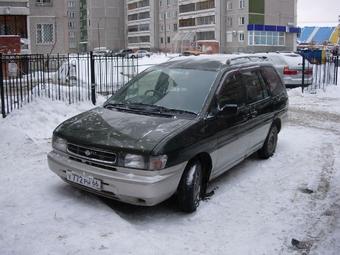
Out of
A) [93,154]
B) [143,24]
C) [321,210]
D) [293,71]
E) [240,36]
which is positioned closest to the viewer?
[93,154]

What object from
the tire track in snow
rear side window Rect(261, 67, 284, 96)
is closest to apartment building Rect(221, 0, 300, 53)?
rear side window Rect(261, 67, 284, 96)

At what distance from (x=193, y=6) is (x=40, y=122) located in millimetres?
84829

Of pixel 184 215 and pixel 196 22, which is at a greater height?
pixel 196 22

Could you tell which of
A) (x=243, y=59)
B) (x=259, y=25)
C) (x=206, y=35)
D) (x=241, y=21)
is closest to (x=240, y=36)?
(x=241, y=21)

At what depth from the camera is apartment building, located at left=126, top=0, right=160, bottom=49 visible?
A: 10662 cm

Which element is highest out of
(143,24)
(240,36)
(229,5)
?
(229,5)

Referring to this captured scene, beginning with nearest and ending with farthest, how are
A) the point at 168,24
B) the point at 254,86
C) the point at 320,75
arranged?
the point at 254,86, the point at 320,75, the point at 168,24

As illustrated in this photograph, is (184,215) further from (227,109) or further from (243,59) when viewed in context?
(243,59)

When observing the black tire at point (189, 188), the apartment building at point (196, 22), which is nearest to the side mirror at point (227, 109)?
the black tire at point (189, 188)

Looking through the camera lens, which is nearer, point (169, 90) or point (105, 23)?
point (169, 90)

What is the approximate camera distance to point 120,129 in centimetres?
548

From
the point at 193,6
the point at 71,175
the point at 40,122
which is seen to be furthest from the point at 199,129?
the point at 193,6

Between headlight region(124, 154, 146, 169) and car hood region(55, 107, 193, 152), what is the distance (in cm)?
8

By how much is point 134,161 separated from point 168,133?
0.52m
